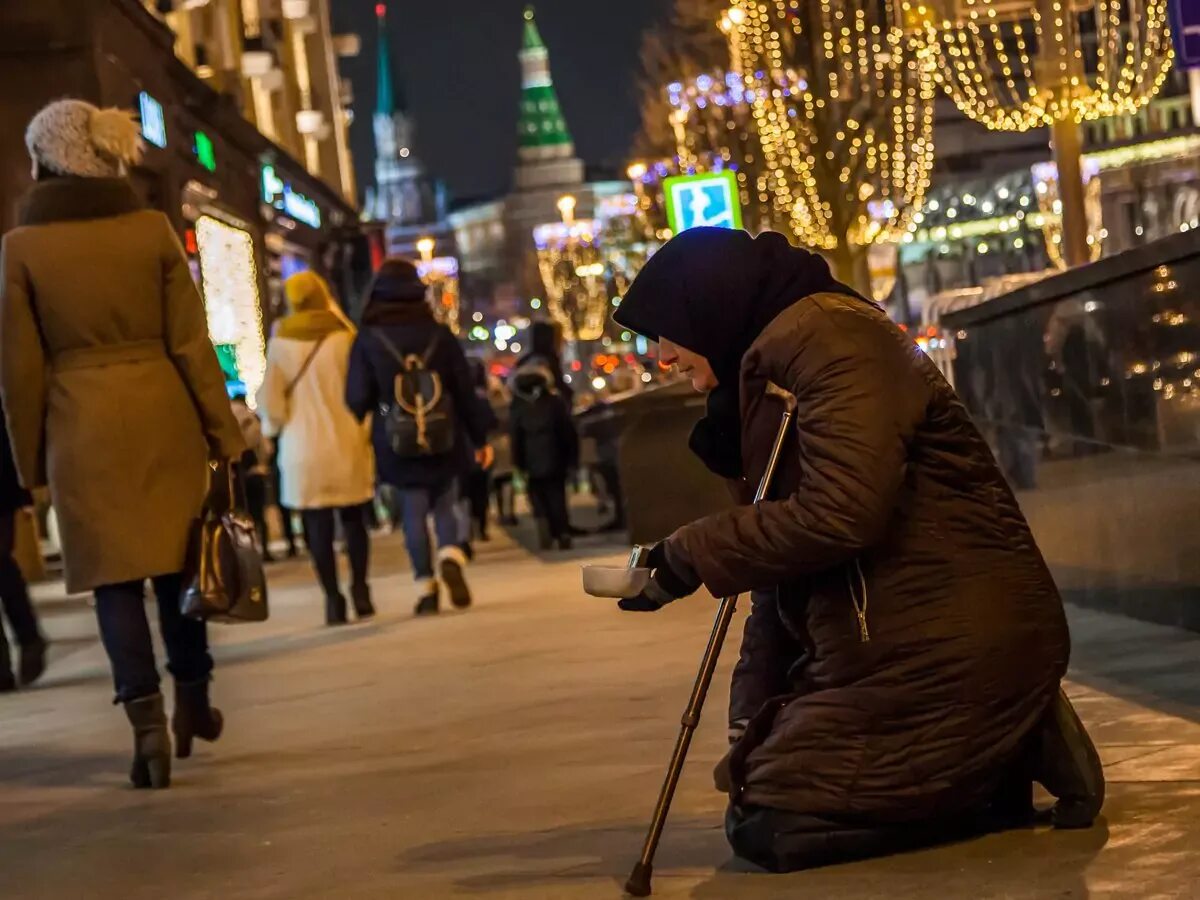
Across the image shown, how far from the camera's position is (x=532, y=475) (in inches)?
770

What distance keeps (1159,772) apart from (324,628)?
285 inches

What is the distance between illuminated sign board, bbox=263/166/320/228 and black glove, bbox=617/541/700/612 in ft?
86.5

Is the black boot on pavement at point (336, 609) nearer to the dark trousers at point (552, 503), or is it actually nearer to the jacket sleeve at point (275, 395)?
the jacket sleeve at point (275, 395)

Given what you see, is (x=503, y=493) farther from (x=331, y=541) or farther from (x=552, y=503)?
(x=331, y=541)

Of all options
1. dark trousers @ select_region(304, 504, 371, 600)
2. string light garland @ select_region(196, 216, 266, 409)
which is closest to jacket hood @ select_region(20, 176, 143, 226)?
dark trousers @ select_region(304, 504, 371, 600)

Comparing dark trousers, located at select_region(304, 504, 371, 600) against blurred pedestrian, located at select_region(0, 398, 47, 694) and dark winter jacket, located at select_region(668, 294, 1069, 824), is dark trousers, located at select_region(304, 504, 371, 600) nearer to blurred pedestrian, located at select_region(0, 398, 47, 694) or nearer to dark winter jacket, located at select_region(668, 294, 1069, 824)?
blurred pedestrian, located at select_region(0, 398, 47, 694)

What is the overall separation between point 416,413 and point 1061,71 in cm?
566

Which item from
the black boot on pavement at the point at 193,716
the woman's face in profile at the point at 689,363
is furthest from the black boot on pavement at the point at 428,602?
the woman's face in profile at the point at 689,363

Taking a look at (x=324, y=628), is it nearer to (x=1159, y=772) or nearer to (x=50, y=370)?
(x=50, y=370)

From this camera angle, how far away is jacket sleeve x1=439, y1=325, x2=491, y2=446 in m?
12.3

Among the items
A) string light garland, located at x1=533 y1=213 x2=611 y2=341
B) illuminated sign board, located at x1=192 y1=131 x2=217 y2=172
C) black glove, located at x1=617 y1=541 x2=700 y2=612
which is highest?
illuminated sign board, located at x1=192 y1=131 x2=217 y2=172

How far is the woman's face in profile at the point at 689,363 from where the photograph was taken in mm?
4934

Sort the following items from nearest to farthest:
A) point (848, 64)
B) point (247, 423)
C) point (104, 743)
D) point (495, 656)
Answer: point (104, 743) < point (495, 656) < point (247, 423) < point (848, 64)

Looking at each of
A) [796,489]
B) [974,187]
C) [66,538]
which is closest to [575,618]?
[66,538]
